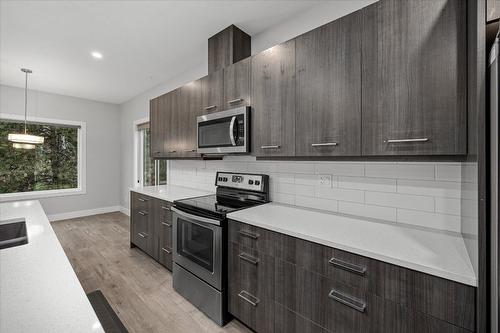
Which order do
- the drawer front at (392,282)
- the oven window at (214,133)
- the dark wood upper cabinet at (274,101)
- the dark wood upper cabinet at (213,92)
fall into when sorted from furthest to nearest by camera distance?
the dark wood upper cabinet at (213,92), the oven window at (214,133), the dark wood upper cabinet at (274,101), the drawer front at (392,282)

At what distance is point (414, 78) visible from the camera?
120cm

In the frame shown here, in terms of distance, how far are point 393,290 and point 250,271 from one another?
0.89 meters

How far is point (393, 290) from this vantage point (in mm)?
1045

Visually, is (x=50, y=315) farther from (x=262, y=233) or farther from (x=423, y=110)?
(x=423, y=110)

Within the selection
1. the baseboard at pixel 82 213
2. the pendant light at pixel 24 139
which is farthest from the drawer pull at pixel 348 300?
the baseboard at pixel 82 213

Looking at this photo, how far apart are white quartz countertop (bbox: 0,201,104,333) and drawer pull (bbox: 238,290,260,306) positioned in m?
1.13

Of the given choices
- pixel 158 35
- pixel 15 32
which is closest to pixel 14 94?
pixel 15 32

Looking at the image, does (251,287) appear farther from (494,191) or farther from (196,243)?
(494,191)

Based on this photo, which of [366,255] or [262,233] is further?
[262,233]

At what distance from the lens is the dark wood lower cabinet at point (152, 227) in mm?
2561

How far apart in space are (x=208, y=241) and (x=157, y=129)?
1.98 metres

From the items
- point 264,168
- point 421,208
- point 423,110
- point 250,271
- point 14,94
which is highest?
point 14,94

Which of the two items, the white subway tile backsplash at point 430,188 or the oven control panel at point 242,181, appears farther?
the oven control panel at point 242,181

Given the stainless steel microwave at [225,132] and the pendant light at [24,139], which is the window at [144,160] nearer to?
the pendant light at [24,139]
